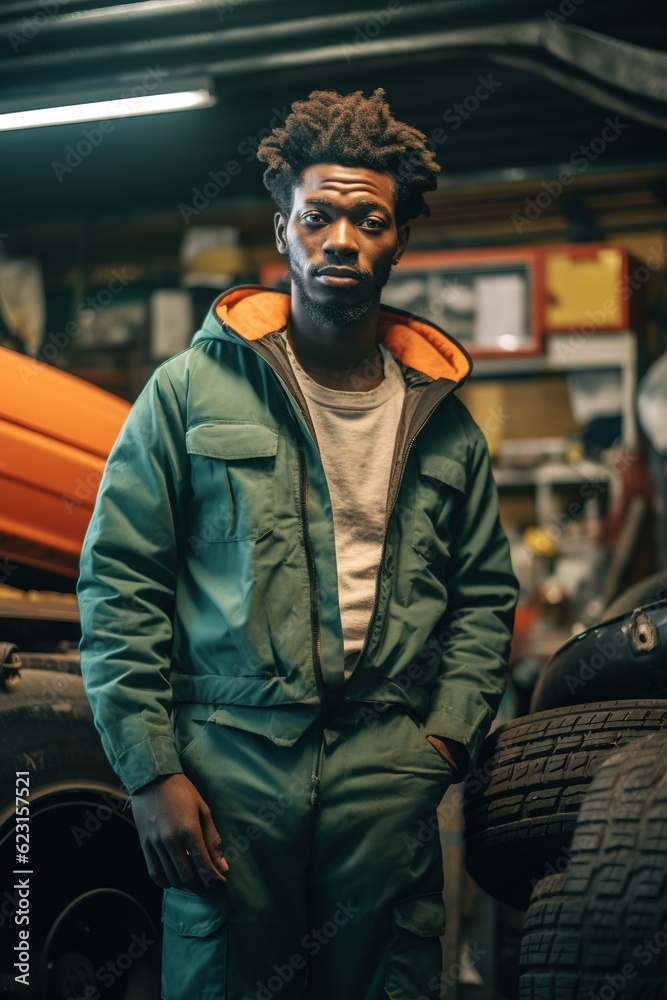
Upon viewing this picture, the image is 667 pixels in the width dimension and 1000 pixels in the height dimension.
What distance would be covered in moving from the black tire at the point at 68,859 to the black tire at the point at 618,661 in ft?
2.75

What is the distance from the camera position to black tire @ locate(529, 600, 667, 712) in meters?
1.90

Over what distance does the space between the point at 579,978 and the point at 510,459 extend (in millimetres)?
4262

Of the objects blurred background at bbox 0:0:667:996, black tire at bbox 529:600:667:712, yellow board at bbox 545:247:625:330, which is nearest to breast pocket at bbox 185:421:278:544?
black tire at bbox 529:600:667:712

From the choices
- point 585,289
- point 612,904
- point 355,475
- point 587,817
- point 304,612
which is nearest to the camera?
point 612,904

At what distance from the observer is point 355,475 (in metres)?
1.75

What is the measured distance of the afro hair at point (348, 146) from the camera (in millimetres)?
1794

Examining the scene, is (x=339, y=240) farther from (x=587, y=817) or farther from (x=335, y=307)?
(x=587, y=817)

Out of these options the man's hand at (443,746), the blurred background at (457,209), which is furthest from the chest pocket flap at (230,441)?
the blurred background at (457,209)

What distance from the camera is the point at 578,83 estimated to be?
418 cm

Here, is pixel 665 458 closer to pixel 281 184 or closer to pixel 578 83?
pixel 578 83

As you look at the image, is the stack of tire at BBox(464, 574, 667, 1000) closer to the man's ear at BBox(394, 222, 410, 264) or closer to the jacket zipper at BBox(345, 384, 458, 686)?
the jacket zipper at BBox(345, 384, 458, 686)

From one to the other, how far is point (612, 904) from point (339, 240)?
102 cm

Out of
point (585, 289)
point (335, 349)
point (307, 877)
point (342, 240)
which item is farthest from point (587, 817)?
point (585, 289)

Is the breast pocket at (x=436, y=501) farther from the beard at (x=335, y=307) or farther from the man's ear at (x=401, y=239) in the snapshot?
the man's ear at (x=401, y=239)
